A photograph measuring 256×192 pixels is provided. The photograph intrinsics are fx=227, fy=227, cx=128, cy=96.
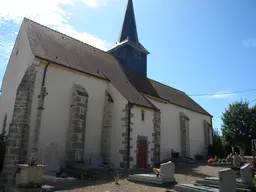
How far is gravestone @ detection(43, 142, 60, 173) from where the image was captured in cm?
1166

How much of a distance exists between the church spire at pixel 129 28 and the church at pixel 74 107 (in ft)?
18.0

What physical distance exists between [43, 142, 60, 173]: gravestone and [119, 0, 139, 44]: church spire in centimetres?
1432

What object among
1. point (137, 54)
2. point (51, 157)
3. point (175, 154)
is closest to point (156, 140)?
point (175, 154)

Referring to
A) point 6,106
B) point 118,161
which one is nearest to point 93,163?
point 118,161

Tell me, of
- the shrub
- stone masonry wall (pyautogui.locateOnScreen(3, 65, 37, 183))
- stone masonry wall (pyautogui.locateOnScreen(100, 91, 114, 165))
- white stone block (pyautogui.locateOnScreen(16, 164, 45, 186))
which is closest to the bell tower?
stone masonry wall (pyautogui.locateOnScreen(100, 91, 114, 165))

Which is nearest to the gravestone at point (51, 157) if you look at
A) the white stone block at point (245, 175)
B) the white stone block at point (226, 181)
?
the white stone block at point (226, 181)

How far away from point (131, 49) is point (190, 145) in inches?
436

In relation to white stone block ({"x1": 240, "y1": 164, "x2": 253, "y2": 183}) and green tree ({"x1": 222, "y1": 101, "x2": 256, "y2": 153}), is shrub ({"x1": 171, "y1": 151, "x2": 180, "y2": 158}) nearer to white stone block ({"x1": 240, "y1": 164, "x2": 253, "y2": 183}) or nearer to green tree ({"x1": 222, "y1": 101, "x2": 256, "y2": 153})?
green tree ({"x1": 222, "y1": 101, "x2": 256, "y2": 153})

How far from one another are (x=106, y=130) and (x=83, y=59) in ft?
17.4

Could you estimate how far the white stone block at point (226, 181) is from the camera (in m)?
6.00

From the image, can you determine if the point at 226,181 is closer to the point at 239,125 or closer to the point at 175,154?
the point at 175,154

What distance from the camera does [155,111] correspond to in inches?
637

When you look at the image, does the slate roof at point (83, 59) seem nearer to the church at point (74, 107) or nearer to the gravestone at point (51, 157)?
the church at point (74, 107)

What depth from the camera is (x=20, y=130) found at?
10.9 m
